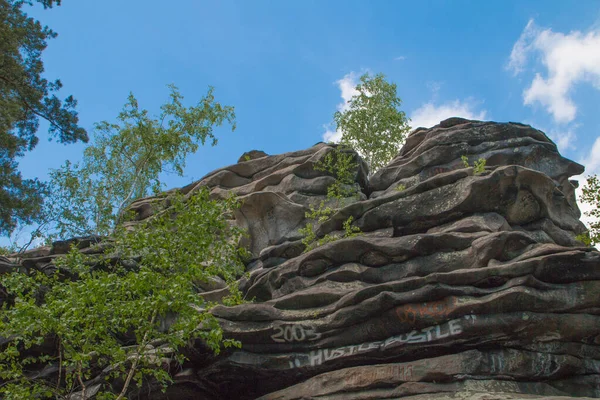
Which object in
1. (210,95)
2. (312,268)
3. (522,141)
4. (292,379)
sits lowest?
(292,379)

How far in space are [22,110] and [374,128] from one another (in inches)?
717

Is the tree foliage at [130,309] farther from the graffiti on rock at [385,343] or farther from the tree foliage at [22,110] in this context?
the tree foliage at [22,110]

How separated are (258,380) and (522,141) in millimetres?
12610

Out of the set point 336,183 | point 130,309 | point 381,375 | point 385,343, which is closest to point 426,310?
point 385,343

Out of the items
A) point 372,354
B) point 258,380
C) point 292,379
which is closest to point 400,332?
point 372,354

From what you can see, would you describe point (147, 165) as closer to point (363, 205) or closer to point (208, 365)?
point (363, 205)

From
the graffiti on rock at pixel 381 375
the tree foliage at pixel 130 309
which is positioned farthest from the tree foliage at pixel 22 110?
the graffiti on rock at pixel 381 375

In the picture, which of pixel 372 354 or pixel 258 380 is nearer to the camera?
pixel 372 354

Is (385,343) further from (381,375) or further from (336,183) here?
(336,183)

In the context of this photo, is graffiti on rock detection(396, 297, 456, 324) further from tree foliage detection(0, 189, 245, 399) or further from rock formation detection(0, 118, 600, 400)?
tree foliage detection(0, 189, 245, 399)

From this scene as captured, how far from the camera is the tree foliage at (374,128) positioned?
1236 inches

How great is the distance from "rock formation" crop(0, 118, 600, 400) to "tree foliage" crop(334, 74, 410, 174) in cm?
1531

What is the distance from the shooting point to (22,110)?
63.0ft

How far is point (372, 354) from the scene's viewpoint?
11430mm
